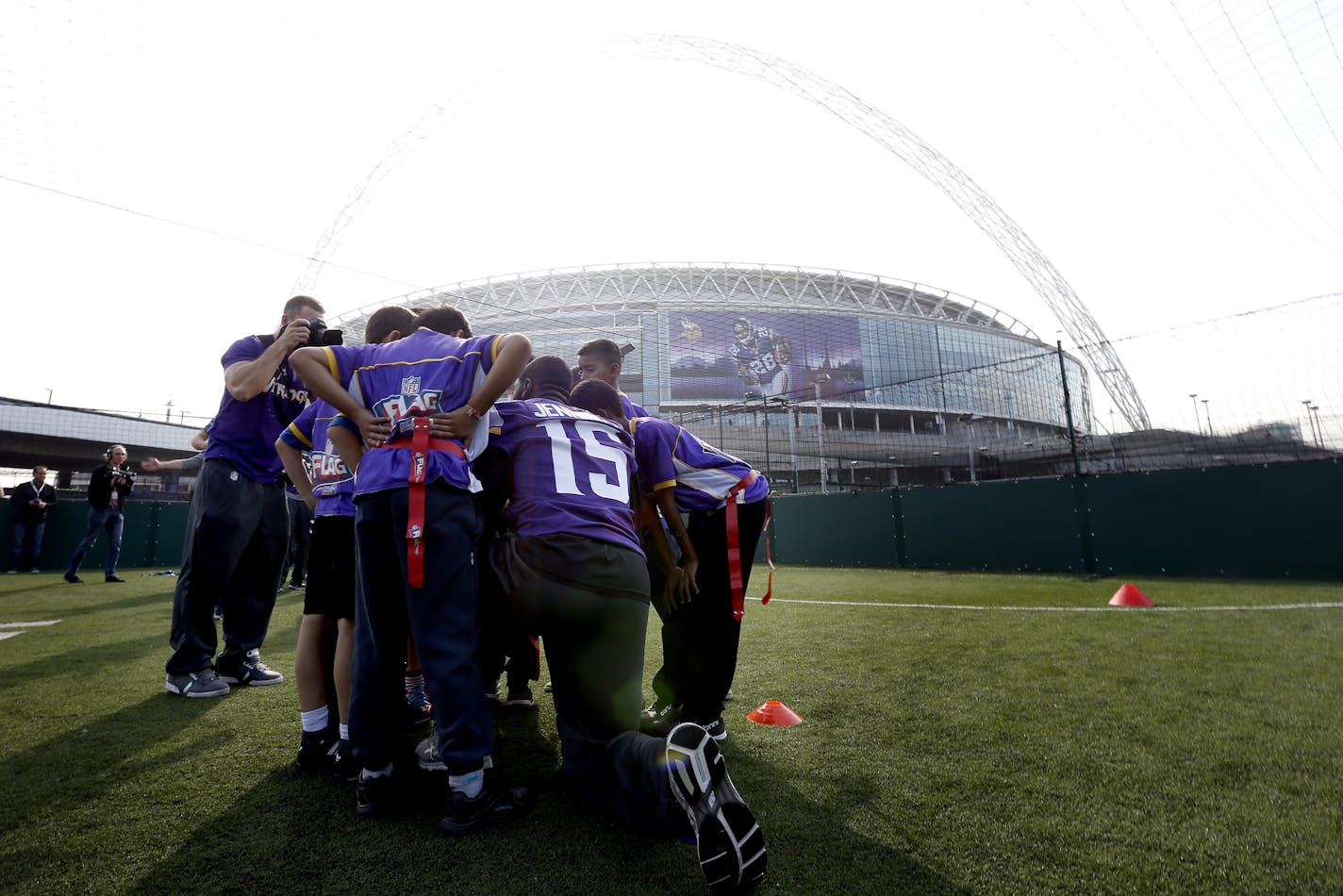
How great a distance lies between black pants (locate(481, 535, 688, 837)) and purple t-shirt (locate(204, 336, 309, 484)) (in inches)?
94.0

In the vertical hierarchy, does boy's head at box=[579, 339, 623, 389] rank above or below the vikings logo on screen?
above

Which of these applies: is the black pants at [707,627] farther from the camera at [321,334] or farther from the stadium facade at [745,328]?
the stadium facade at [745,328]

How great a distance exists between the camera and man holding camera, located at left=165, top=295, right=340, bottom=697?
3068mm

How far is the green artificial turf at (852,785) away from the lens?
57.5 inches

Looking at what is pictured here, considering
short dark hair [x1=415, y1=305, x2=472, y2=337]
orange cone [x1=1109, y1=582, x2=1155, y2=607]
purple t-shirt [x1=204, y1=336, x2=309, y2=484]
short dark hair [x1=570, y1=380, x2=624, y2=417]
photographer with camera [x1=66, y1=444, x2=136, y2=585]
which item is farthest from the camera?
photographer with camera [x1=66, y1=444, x2=136, y2=585]

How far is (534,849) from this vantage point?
161 cm

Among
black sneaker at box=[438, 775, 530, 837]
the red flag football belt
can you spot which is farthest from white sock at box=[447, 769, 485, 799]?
the red flag football belt

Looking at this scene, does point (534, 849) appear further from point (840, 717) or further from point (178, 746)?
point (178, 746)

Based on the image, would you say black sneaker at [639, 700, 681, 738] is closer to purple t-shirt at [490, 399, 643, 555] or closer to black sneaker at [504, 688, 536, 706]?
black sneaker at [504, 688, 536, 706]

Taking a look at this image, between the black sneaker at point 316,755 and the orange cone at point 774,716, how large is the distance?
1.69m

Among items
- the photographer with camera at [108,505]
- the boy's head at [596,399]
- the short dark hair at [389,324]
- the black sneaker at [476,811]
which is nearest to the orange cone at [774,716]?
the black sneaker at [476,811]

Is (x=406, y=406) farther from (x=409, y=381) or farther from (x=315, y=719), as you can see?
(x=315, y=719)

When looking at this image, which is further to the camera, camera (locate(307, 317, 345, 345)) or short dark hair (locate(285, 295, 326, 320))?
short dark hair (locate(285, 295, 326, 320))

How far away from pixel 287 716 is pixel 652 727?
1.72 m
